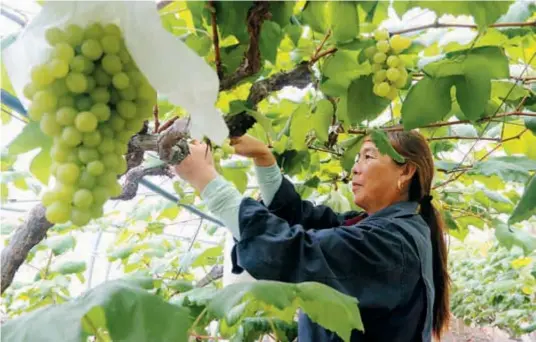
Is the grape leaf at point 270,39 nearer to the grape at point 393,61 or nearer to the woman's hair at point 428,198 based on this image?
the grape at point 393,61

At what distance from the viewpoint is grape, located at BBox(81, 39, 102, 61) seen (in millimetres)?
540

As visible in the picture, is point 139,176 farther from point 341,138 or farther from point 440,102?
point 341,138

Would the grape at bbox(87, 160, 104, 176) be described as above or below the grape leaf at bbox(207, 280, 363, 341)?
above

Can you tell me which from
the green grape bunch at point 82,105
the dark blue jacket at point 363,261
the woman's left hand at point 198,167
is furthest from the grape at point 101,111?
the dark blue jacket at point 363,261

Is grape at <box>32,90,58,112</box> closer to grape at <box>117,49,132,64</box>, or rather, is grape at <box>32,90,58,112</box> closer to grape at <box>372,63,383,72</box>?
grape at <box>117,49,132,64</box>

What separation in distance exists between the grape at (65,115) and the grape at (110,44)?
0.07m

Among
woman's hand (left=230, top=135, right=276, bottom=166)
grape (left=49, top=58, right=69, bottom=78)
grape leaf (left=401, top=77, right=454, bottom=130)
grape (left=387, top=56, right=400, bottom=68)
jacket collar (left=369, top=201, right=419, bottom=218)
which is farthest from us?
jacket collar (left=369, top=201, right=419, bottom=218)

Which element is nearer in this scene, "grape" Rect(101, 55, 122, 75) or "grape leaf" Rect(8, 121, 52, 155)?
"grape" Rect(101, 55, 122, 75)

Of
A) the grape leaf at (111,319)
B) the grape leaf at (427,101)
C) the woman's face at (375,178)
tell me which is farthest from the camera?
the woman's face at (375,178)

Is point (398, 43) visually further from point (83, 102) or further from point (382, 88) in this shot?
point (83, 102)

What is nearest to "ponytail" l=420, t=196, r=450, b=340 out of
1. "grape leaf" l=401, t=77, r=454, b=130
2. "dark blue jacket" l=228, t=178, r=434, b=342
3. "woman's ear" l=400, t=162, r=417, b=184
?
"woman's ear" l=400, t=162, r=417, b=184

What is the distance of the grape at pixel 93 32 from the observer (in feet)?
1.80

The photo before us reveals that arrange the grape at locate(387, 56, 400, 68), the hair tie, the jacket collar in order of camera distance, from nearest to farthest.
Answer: the grape at locate(387, 56, 400, 68), the jacket collar, the hair tie

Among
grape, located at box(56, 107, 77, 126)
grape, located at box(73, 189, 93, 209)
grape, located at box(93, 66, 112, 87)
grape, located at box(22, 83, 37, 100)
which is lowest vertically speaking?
grape, located at box(73, 189, 93, 209)
